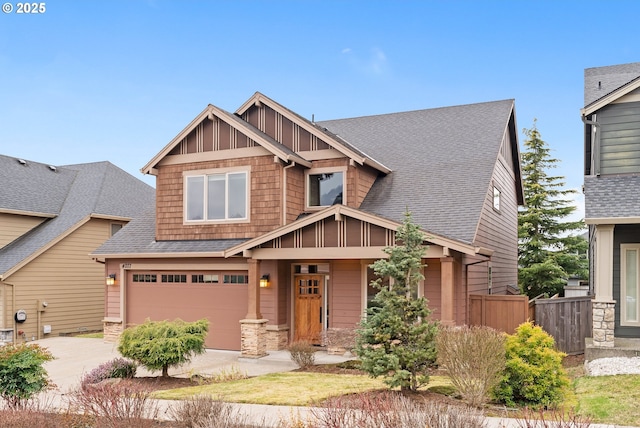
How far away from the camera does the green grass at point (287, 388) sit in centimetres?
910

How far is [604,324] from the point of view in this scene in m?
12.2

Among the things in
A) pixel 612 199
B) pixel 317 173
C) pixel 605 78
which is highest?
pixel 605 78

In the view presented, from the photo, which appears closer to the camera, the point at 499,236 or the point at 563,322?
the point at 563,322

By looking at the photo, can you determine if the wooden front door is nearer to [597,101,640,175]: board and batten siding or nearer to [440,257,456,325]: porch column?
[440,257,456,325]: porch column

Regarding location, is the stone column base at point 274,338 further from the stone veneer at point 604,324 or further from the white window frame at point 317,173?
the stone veneer at point 604,324

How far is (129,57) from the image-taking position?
28.1 metres

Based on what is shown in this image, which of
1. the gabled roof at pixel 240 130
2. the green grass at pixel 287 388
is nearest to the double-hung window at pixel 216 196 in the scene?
the gabled roof at pixel 240 130

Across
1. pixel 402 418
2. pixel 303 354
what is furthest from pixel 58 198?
pixel 402 418

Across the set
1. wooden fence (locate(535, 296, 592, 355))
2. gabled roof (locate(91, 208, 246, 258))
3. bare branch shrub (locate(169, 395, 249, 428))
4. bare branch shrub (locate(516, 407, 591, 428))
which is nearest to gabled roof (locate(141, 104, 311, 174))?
gabled roof (locate(91, 208, 246, 258))

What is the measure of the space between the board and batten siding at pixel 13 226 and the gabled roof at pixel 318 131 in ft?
32.3

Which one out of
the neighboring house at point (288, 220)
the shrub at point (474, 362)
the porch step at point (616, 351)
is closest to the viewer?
the shrub at point (474, 362)

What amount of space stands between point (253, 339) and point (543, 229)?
16.8m

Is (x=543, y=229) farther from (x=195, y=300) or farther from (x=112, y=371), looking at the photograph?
(x=112, y=371)

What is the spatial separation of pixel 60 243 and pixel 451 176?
46.0 feet
